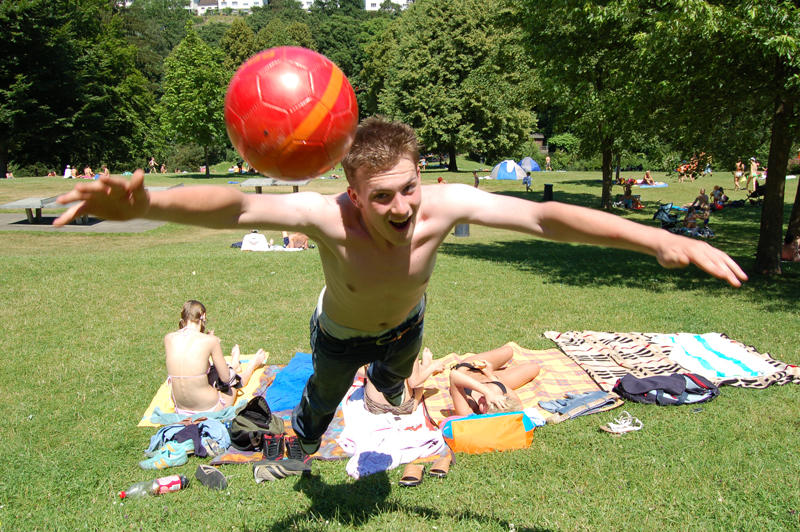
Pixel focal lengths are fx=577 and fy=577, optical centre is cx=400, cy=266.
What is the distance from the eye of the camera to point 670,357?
8.27 meters

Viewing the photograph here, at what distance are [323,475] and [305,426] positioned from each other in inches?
41.2

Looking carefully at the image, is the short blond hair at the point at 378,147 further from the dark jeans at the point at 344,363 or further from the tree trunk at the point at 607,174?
the tree trunk at the point at 607,174

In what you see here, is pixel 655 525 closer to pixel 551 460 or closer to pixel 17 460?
pixel 551 460

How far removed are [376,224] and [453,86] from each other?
42781 millimetres

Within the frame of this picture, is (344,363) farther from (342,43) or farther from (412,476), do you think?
(342,43)

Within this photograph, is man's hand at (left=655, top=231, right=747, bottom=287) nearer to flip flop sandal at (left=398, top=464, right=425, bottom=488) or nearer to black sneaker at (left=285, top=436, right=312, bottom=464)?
flip flop sandal at (left=398, top=464, right=425, bottom=488)

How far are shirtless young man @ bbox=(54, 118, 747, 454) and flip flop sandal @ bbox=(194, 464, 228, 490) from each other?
1.60 m

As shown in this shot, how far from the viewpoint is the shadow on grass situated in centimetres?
466

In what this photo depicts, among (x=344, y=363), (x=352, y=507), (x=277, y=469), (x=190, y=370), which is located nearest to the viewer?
(x=344, y=363)

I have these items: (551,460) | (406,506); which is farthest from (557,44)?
(406,506)

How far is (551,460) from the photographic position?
555 centimetres

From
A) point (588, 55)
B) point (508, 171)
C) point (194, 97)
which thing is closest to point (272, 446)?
point (588, 55)

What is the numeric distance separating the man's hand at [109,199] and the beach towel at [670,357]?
642cm

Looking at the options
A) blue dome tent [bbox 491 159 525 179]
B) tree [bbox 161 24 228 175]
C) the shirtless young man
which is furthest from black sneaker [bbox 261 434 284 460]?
tree [bbox 161 24 228 175]
